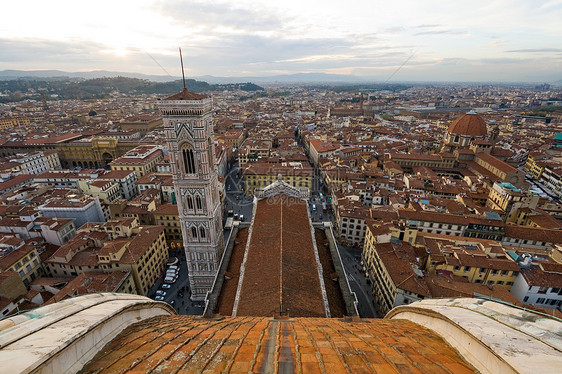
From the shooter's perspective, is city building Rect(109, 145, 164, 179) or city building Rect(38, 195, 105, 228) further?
city building Rect(109, 145, 164, 179)

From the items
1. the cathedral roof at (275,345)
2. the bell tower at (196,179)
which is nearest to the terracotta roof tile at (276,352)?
the cathedral roof at (275,345)

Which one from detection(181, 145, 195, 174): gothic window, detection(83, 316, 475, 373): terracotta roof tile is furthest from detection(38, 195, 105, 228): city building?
detection(83, 316, 475, 373): terracotta roof tile

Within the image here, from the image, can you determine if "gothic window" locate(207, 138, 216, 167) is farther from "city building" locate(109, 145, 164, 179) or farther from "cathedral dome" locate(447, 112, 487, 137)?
"cathedral dome" locate(447, 112, 487, 137)

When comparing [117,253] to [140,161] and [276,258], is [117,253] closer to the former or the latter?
[276,258]

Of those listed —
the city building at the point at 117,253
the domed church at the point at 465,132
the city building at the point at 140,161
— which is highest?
the domed church at the point at 465,132

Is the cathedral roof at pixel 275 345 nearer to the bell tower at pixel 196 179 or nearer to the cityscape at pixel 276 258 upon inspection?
the cityscape at pixel 276 258

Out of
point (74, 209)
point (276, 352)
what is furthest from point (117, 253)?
point (276, 352)
